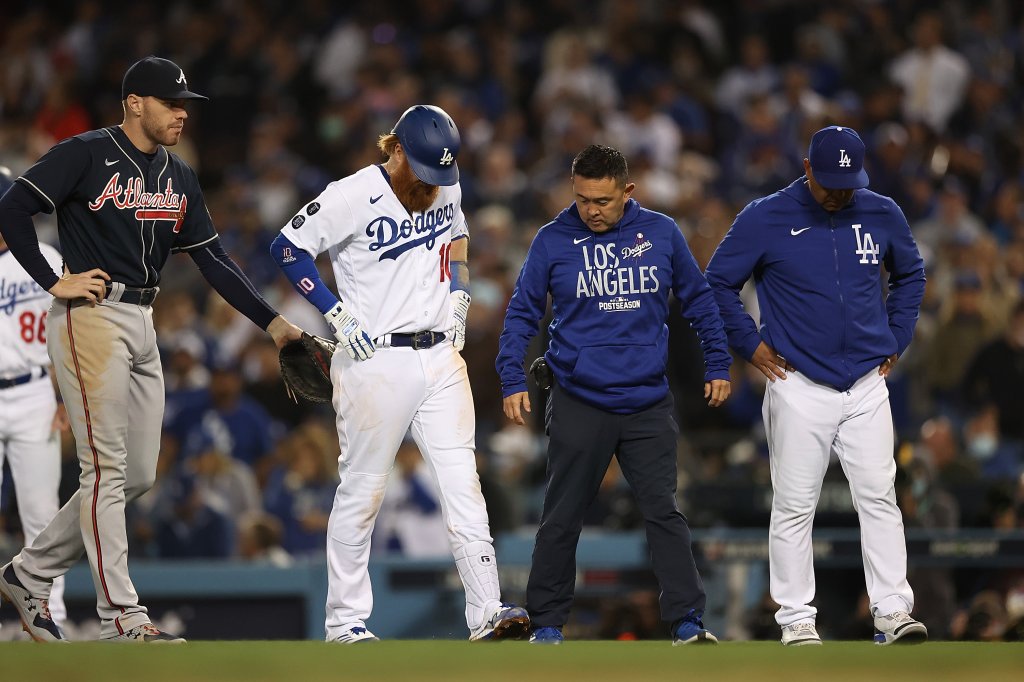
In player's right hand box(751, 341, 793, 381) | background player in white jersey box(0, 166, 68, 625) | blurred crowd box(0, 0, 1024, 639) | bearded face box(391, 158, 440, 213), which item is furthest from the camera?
blurred crowd box(0, 0, 1024, 639)

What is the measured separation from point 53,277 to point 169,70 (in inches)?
40.7

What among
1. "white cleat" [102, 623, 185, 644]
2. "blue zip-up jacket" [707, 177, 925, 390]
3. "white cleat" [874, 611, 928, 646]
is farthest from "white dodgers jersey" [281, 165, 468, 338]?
"white cleat" [874, 611, 928, 646]

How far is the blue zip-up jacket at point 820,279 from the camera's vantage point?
6855mm

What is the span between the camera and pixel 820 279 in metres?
6.88

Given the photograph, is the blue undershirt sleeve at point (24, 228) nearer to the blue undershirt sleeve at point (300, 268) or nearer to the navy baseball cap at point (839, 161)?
the blue undershirt sleeve at point (300, 268)

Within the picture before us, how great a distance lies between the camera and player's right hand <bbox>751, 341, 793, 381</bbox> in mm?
6914

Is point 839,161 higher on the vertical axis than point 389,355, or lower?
higher

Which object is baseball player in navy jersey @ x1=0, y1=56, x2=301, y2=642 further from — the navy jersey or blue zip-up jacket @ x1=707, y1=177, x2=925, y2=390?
blue zip-up jacket @ x1=707, y1=177, x2=925, y2=390

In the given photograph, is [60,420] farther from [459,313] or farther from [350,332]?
[459,313]

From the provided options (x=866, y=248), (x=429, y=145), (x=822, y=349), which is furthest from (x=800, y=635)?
(x=429, y=145)

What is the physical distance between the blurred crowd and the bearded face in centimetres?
367

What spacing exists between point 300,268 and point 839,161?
7.77 ft

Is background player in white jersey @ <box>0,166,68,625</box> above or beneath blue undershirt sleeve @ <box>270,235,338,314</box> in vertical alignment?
beneath

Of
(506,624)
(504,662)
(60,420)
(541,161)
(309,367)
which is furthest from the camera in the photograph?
(541,161)
